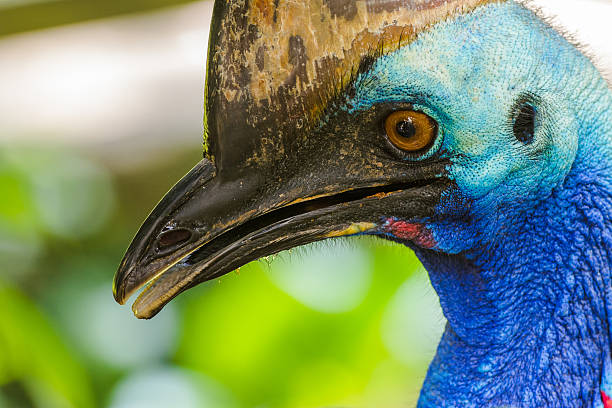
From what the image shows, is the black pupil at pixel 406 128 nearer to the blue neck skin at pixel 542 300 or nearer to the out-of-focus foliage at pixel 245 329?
the blue neck skin at pixel 542 300

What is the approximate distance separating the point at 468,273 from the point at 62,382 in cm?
110

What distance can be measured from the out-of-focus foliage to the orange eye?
3.48 ft

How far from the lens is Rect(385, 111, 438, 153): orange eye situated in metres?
1.06

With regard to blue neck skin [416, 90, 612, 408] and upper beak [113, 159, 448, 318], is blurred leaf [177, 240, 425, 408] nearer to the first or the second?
blue neck skin [416, 90, 612, 408]

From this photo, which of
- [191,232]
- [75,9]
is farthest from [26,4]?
[191,232]

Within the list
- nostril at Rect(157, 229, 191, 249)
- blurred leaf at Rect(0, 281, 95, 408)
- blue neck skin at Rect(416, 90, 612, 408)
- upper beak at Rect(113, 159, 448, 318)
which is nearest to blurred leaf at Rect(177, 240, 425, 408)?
blurred leaf at Rect(0, 281, 95, 408)

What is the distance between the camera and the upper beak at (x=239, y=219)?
107 centimetres

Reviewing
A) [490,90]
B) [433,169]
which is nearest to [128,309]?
[433,169]

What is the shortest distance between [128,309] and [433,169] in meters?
1.71

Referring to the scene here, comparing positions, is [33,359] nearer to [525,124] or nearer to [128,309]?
[128,309]

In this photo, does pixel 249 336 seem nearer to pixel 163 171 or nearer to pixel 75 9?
pixel 163 171

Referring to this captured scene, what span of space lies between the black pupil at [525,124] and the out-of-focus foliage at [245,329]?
1.07 meters

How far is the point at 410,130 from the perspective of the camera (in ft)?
3.52

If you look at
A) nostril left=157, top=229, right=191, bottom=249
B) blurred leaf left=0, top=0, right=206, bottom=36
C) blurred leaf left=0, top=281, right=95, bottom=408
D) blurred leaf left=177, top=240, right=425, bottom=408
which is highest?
blurred leaf left=0, top=0, right=206, bottom=36
